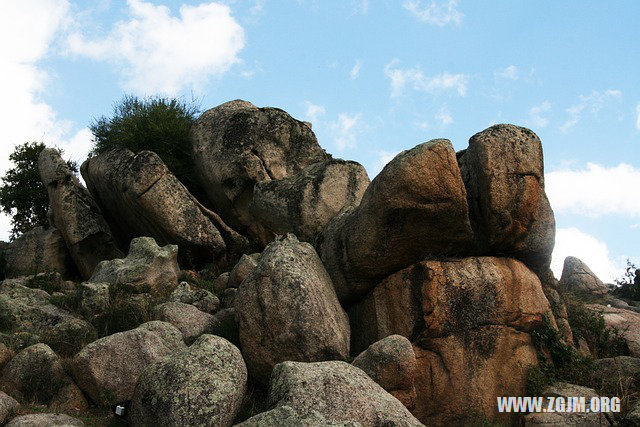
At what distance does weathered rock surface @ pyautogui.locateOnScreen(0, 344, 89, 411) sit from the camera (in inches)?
625

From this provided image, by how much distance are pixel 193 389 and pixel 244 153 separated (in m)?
15.5

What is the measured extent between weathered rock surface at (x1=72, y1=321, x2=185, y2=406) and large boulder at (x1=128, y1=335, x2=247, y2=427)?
1524 millimetres

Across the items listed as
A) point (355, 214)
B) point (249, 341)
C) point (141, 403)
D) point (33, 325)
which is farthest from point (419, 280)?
point (33, 325)

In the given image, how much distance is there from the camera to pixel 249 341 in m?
16.8

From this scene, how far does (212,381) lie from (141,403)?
1367mm

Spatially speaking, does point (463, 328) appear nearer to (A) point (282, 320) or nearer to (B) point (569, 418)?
(B) point (569, 418)

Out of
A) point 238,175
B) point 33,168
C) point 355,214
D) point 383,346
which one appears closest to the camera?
point 383,346

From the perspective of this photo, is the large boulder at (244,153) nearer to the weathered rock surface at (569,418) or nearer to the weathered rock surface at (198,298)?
the weathered rock surface at (198,298)

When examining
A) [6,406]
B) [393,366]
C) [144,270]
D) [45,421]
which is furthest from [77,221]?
[393,366]

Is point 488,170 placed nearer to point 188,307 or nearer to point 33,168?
point 188,307

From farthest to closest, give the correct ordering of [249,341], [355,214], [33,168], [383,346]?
1. [33,168]
2. [355,214]
3. [249,341]
4. [383,346]

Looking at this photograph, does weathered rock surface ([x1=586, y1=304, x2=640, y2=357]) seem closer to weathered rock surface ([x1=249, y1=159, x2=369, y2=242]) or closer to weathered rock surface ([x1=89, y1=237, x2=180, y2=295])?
weathered rock surface ([x1=249, y1=159, x2=369, y2=242])

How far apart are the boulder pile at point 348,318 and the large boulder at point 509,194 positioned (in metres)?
0.04

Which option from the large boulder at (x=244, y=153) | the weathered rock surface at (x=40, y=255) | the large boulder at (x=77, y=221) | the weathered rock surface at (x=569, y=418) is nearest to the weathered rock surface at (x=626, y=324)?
the weathered rock surface at (x=569, y=418)
